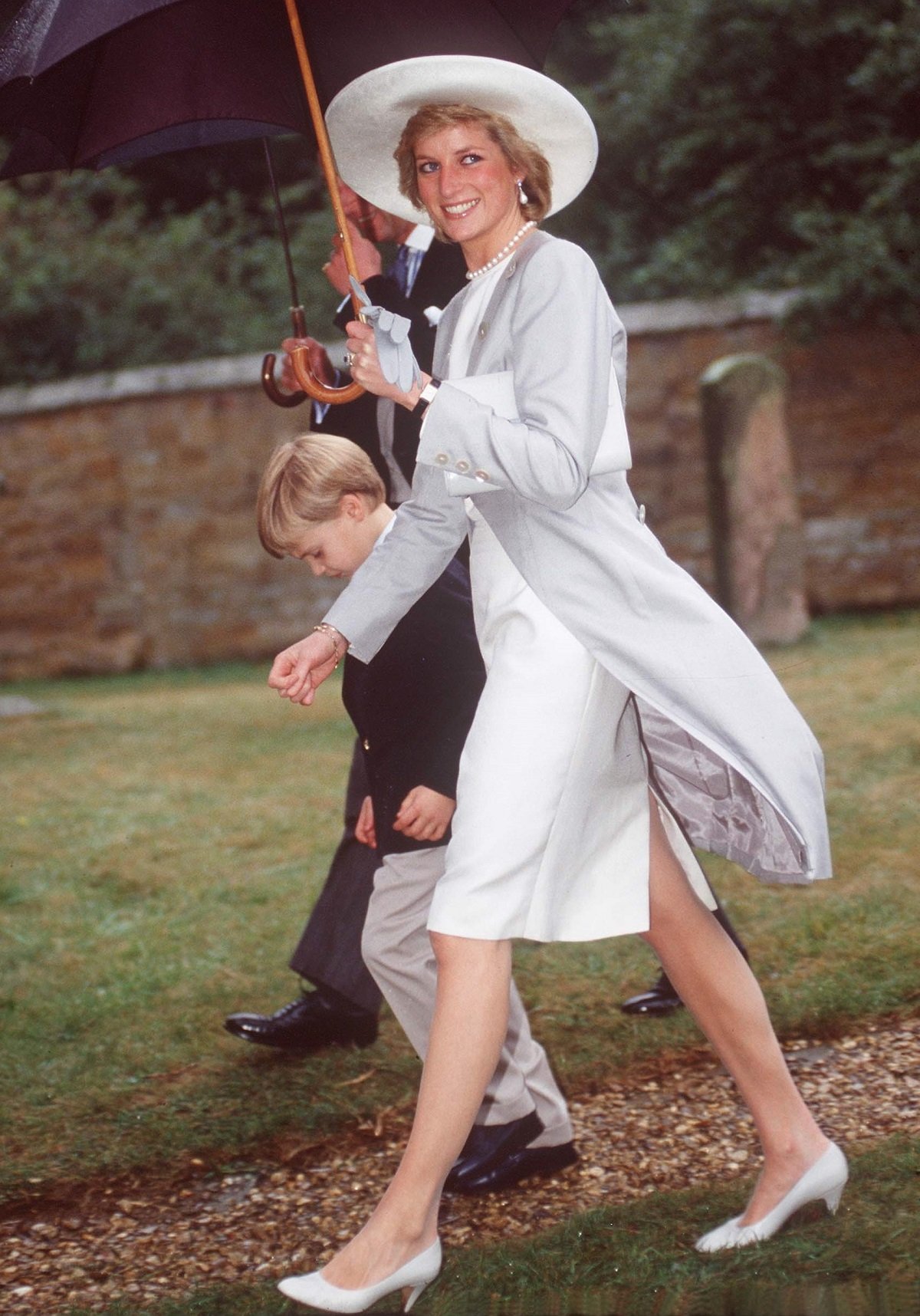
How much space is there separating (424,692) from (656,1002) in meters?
1.37

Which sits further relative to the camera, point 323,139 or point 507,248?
point 323,139

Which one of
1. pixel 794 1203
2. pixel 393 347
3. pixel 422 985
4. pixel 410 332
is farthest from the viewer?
pixel 410 332

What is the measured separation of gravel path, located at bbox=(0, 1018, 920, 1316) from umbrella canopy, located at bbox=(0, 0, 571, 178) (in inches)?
85.9

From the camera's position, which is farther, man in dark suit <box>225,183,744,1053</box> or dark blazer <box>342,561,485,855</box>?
man in dark suit <box>225,183,744,1053</box>

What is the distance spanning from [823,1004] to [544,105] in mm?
2257

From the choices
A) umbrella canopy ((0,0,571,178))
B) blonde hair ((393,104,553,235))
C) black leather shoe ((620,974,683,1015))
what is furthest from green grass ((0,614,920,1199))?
umbrella canopy ((0,0,571,178))

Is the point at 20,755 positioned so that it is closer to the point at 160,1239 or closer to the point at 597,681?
the point at 160,1239

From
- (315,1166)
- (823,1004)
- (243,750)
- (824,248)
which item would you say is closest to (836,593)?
(824,248)

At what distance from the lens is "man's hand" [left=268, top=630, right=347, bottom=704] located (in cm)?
265

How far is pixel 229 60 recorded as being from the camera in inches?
134

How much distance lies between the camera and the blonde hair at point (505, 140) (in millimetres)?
2656

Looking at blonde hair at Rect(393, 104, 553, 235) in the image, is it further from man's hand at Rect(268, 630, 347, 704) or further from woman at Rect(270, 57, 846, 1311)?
man's hand at Rect(268, 630, 347, 704)

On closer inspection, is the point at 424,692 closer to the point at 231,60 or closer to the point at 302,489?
the point at 302,489

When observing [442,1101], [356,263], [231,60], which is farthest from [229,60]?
[442,1101]
